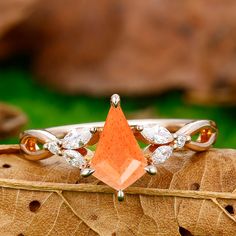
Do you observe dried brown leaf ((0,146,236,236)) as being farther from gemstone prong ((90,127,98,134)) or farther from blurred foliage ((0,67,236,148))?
blurred foliage ((0,67,236,148))

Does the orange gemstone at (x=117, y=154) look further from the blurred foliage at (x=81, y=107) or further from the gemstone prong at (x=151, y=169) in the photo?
the blurred foliage at (x=81, y=107)

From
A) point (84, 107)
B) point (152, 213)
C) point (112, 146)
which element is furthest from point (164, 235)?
point (84, 107)

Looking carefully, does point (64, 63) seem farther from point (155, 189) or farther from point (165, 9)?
point (155, 189)

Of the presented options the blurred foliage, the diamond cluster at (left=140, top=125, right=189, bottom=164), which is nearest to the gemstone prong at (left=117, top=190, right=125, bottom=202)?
the diamond cluster at (left=140, top=125, right=189, bottom=164)

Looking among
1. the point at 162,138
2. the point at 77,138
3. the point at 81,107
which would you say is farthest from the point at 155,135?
the point at 81,107

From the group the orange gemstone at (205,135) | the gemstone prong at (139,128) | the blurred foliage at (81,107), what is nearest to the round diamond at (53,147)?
the gemstone prong at (139,128)
